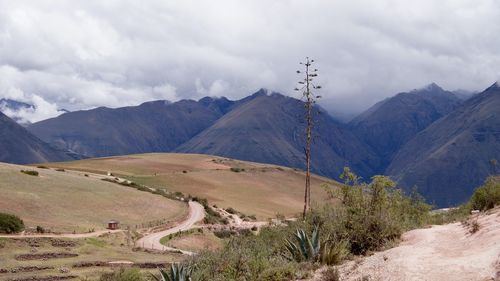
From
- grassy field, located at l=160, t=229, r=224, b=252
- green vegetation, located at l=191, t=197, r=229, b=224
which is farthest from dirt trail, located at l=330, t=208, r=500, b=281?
green vegetation, located at l=191, t=197, r=229, b=224

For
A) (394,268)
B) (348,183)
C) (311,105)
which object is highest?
(311,105)

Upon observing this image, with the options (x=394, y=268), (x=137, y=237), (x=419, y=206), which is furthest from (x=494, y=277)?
(x=137, y=237)

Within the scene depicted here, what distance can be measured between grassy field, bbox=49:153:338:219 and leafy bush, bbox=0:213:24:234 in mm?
49581

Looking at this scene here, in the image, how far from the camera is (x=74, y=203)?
5934 cm

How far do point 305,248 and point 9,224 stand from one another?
3363 cm

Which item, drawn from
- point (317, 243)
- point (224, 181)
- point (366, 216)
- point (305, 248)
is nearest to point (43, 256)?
point (305, 248)

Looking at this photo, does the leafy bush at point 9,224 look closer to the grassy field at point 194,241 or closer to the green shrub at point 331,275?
the grassy field at point 194,241

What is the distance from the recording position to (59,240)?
4000cm

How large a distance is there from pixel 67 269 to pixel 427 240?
83.0ft

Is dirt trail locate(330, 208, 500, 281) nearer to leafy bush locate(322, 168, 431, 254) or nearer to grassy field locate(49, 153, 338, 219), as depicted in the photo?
leafy bush locate(322, 168, 431, 254)

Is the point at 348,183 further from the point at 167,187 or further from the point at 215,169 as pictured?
the point at 215,169

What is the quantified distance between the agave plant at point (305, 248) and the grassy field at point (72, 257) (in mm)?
13632

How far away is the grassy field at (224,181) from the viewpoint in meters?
100

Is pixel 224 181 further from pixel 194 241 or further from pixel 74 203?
pixel 194 241
